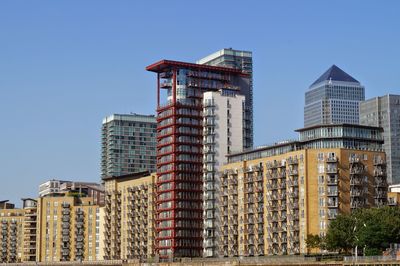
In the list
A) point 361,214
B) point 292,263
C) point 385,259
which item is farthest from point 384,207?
point 385,259

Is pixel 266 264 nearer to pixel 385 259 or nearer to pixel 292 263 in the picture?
pixel 292 263

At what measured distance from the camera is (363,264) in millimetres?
164125

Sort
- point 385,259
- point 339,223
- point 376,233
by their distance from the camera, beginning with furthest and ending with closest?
point 339,223 < point 376,233 < point 385,259

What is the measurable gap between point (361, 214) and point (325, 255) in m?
12.3

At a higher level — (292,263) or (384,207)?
(384,207)

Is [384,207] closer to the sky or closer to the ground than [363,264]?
closer to the sky

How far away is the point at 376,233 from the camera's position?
18212 centimetres

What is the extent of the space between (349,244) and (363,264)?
28.8 meters

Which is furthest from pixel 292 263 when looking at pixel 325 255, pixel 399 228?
pixel 399 228

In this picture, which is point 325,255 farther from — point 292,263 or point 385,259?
point 385,259

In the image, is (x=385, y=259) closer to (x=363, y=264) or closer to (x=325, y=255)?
(x=363, y=264)

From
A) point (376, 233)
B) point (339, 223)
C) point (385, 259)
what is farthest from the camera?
point (339, 223)

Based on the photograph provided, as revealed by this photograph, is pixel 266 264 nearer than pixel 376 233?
No

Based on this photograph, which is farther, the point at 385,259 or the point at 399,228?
the point at 399,228
